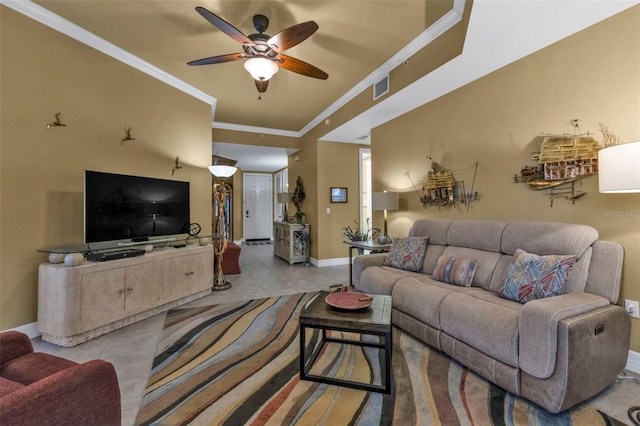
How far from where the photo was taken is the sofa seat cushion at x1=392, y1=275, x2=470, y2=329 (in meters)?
2.26

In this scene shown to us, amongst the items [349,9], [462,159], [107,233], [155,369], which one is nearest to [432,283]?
[462,159]

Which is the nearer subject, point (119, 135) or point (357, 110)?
point (119, 135)

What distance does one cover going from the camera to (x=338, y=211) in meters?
5.96

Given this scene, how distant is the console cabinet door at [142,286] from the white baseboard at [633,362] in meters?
4.12

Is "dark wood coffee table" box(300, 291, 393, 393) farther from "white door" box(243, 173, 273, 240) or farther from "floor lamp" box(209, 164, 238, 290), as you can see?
"white door" box(243, 173, 273, 240)

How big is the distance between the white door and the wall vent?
22.4 feet

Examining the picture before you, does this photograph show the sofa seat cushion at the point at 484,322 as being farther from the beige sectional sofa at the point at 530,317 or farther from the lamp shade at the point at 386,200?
the lamp shade at the point at 386,200

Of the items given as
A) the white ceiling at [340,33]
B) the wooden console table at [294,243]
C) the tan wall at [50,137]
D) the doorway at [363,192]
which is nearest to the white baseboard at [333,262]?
the wooden console table at [294,243]

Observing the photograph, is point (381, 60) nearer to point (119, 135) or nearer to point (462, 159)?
point (462, 159)

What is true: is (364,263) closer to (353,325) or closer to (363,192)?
(353,325)

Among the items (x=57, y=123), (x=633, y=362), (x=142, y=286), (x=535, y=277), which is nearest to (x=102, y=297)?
(x=142, y=286)

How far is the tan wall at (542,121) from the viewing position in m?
2.02

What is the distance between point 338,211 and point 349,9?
387cm

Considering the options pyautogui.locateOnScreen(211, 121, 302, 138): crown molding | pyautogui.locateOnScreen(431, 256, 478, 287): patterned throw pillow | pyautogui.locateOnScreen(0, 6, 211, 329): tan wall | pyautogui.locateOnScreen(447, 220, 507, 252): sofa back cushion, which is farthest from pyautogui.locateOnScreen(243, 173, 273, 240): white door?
pyautogui.locateOnScreen(431, 256, 478, 287): patterned throw pillow
